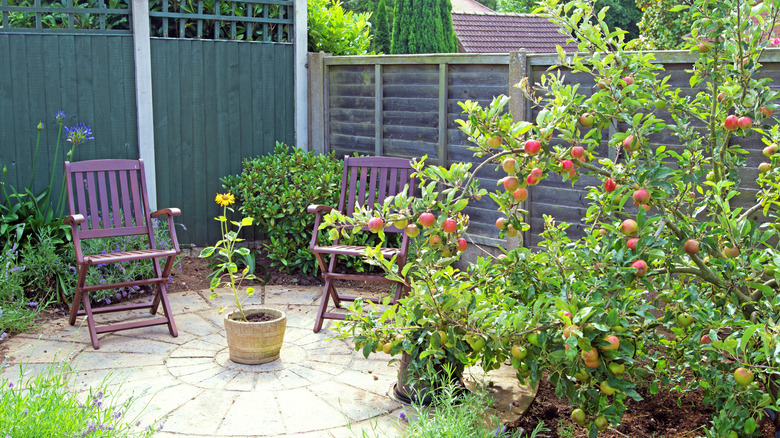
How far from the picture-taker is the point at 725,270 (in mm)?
2682

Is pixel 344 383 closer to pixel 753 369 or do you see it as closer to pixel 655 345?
pixel 655 345

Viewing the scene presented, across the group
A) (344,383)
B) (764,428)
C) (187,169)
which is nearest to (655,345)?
(764,428)

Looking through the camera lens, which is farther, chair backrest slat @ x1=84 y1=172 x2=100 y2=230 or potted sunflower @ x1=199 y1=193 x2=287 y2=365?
chair backrest slat @ x1=84 y1=172 x2=100 y2=230

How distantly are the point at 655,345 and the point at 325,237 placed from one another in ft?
8.88

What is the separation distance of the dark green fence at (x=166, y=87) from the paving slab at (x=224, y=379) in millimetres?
1501

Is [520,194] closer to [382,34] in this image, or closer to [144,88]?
[144,88]

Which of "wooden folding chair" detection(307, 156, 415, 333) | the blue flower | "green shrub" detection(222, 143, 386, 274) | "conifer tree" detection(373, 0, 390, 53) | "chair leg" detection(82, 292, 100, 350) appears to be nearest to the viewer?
"chair leg" detection(82, 292, 100, 350)

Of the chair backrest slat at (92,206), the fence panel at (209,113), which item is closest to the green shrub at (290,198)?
the fence panel at (209,113)

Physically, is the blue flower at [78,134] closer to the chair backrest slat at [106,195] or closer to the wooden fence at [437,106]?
the chair backrest slat at [106,195]

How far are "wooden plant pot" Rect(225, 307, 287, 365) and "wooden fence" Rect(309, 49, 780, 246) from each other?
1895 millimetres

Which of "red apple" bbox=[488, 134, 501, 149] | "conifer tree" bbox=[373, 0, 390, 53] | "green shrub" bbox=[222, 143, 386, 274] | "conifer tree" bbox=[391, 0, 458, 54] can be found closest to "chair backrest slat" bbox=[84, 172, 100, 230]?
"green shrub" bbox=[222, 143, 386, 274]

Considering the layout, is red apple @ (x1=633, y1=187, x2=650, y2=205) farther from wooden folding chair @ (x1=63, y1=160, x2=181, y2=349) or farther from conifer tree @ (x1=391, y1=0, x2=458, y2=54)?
conifer tree @ (x1=391, y1=0, x2=458, y2=54)

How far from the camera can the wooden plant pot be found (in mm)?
3930

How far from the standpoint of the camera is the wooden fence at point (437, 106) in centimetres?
465
